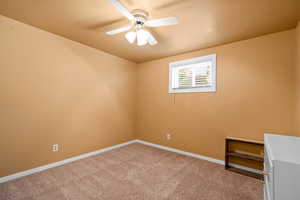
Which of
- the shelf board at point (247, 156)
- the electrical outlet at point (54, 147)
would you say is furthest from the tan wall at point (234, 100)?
the electrical outlet at point (54, 147)

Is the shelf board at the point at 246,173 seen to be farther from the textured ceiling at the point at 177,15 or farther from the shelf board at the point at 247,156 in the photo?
the textured ceiling at the point at 177,15

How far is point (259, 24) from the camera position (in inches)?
75.9

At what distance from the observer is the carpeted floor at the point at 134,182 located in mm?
1659

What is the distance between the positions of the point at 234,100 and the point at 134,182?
2.29m

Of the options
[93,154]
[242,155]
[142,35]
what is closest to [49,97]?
[93,154]

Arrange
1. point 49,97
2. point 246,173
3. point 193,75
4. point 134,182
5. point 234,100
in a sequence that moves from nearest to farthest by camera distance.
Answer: point 134,182, point 246,173, point 49,97, point 234,100, point 193,75

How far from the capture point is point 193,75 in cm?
304

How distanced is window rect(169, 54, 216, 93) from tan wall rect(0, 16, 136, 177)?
158cm

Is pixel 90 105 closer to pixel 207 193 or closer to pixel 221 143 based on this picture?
pixel 207 193

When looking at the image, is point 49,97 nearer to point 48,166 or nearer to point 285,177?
point 48,166

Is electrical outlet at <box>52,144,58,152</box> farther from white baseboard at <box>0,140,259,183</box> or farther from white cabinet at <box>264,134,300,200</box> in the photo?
white cabinet at <box>264,134,300,200</box>

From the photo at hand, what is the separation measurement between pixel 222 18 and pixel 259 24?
622 mm

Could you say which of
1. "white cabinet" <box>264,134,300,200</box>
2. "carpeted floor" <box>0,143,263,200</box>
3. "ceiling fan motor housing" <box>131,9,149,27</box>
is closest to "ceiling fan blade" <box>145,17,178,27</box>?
"ceiling fan motor housing" <box>131,9,149,27</box>

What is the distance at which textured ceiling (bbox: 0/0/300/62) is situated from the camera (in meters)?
1.58
